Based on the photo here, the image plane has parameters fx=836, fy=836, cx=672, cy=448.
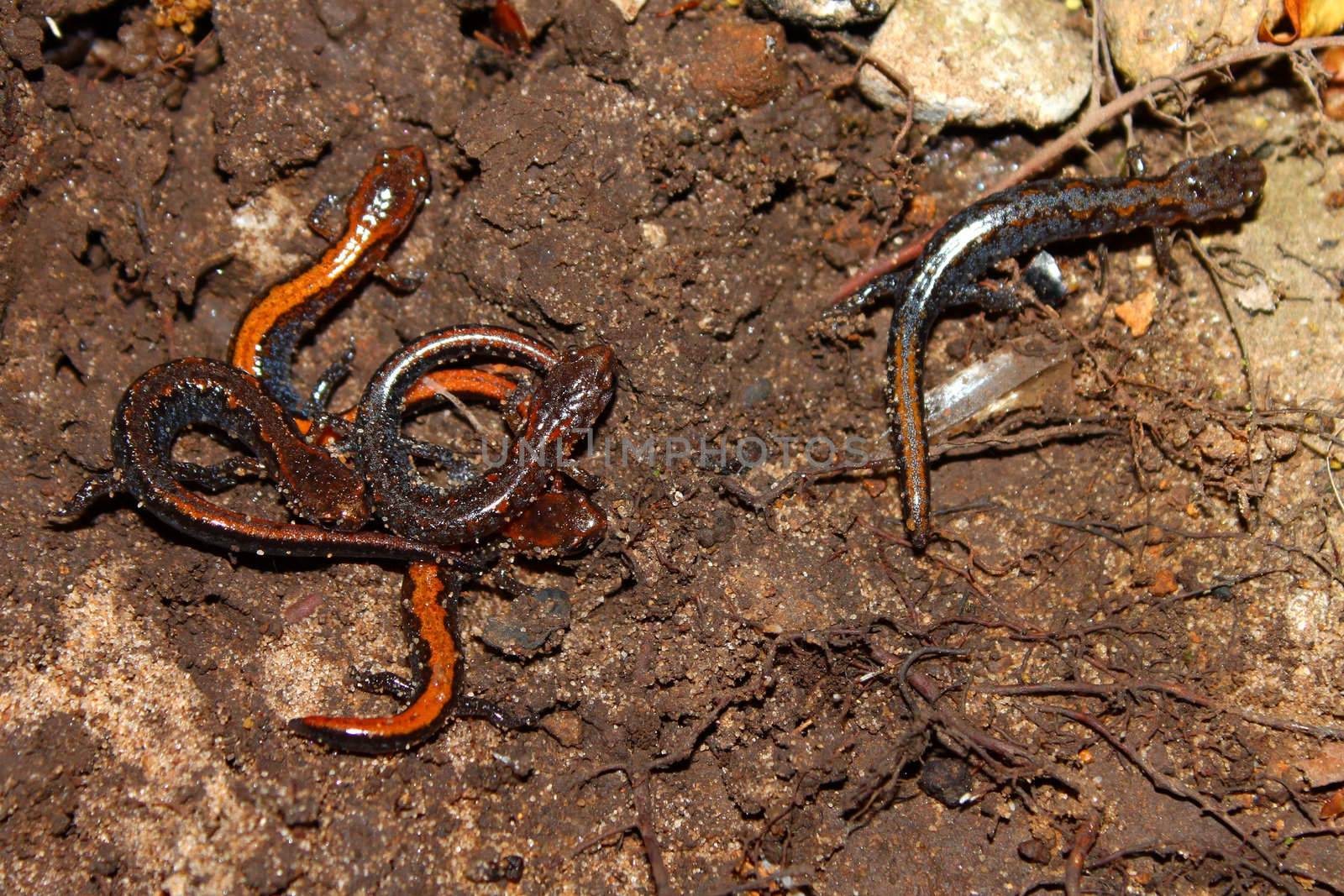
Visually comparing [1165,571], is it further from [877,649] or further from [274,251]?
[274,251]

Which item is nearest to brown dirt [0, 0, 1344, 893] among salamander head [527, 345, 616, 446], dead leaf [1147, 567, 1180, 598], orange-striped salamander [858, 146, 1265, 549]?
dead leaf [1147, 567, 1180, 598]

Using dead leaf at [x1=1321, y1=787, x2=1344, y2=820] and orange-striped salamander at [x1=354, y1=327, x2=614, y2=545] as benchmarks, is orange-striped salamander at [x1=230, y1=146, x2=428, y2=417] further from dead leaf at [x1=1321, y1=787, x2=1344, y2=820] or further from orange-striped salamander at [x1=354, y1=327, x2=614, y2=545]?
dead leaf at [x1=1321, y1=787, x2=1344, y2=820]

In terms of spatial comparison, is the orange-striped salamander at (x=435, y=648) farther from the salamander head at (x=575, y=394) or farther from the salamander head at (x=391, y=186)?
the salamander head at (x=391, y=186)

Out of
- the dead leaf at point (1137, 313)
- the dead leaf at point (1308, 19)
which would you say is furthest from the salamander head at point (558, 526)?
the dead leaf at point (1308, 19)

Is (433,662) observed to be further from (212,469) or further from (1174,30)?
(1174,30)

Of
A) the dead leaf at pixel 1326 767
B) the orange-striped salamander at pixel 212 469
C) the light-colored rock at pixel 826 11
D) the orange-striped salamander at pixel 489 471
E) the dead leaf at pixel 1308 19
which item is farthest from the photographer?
the light-colored rock at pixel 826 11

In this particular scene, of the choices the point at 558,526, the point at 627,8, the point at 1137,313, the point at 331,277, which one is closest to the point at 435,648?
the point at 558,526

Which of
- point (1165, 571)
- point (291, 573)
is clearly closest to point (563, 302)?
point (291, 573)
